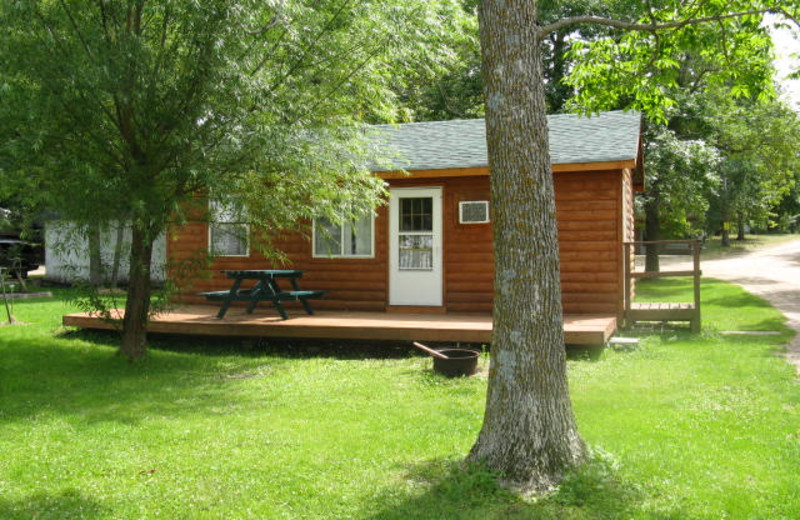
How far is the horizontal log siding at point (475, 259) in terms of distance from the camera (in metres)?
9.73

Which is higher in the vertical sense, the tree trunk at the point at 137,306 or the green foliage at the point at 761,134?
the green foliage at the point at 761,134

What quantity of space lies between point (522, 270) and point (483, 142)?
24.7 feet

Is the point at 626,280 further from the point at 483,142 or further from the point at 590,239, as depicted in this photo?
the point at 483,142

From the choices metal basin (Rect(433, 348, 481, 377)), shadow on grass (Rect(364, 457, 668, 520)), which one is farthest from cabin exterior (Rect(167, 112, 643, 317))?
shadow on grass (Rect(364, 457, 668, 520))

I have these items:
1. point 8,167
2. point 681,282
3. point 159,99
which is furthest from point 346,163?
point 681,282

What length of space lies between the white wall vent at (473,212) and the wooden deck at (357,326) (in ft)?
4.73

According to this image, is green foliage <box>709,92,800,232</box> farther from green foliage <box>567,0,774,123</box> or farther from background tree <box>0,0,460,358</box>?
background tree <box>0,0,460,358</box>

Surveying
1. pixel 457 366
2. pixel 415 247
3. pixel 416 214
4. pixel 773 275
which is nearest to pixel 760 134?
pixel 773 275

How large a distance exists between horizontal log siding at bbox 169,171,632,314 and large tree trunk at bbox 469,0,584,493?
16.8ft

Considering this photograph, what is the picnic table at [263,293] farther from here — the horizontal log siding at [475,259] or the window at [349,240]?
the window at [349,240]

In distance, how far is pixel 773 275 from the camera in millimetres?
21797

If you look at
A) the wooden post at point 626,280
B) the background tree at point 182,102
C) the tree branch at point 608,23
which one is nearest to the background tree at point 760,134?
the wooden post at point 626,280

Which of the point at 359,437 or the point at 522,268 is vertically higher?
the point at 522,268

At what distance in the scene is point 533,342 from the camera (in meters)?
3.90
